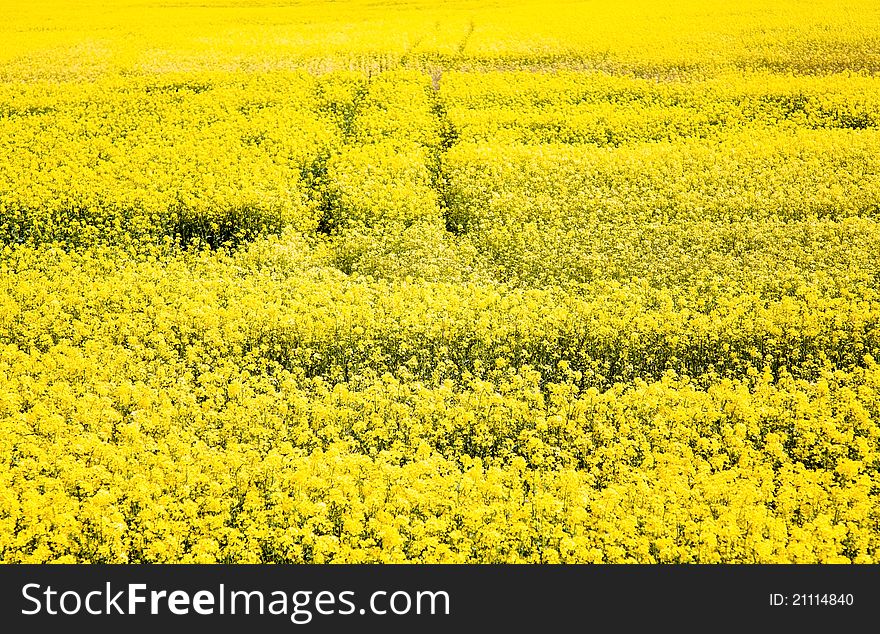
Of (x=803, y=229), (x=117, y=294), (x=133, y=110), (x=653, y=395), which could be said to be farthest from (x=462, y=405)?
(x=133, y=110)

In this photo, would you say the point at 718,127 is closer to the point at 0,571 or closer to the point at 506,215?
the point at 506,215

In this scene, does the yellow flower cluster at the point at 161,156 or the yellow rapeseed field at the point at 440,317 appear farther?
the yellow flower cluster at the point at 161,156

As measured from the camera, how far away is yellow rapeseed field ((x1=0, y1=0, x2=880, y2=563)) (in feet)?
23.5

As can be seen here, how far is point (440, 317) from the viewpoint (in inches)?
419

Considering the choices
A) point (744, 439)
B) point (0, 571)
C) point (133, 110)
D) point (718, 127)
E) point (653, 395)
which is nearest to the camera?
point (0, 571)

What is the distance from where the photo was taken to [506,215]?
13789 millimetres

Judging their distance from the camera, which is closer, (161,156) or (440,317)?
(440,317)

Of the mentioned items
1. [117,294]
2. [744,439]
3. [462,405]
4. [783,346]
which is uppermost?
[117,294]

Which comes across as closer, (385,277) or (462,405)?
(462,405)

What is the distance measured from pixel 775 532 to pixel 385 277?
6872mm

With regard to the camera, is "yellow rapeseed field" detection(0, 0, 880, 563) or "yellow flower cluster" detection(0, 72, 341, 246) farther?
"yellow flower cluster" detection(0, 72, 341, 246)

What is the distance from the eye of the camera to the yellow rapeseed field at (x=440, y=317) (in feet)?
23.5

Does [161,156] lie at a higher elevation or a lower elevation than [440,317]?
higher

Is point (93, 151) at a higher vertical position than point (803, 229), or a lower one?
higher
